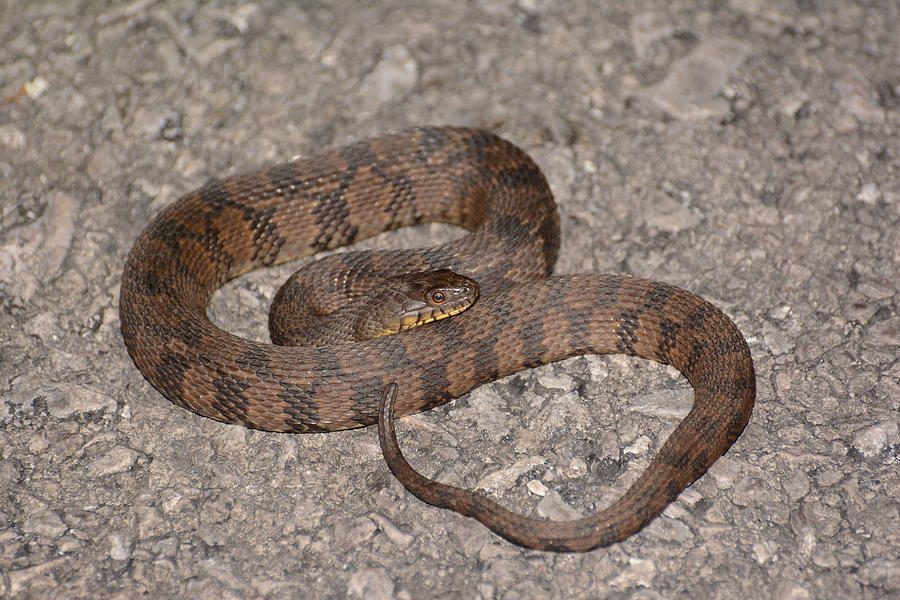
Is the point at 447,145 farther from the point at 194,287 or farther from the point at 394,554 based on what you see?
the point at 394,554

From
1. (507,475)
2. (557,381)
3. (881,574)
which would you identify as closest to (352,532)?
(507,475)

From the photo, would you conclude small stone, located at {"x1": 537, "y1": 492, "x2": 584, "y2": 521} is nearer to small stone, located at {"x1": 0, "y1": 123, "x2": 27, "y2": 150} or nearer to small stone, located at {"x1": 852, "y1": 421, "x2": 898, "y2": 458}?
small stone, located at {"x1": 852, "y1": 421, "x2": 898, "y2": 458}

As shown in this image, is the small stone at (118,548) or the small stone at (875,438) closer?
the small stone at (118,548)

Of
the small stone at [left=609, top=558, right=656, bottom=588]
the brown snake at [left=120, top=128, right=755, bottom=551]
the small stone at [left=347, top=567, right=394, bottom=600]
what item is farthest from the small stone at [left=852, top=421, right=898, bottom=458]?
the small stone at [left=347, top=567, right=394, bottom=600]

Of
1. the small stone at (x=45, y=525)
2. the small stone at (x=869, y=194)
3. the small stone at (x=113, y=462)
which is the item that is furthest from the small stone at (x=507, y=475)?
the small stone at (x=869, y=194)

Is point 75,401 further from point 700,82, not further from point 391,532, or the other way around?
point 700,82

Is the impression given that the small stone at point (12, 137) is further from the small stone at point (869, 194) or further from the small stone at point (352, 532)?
the small stone at point (869, 194)
